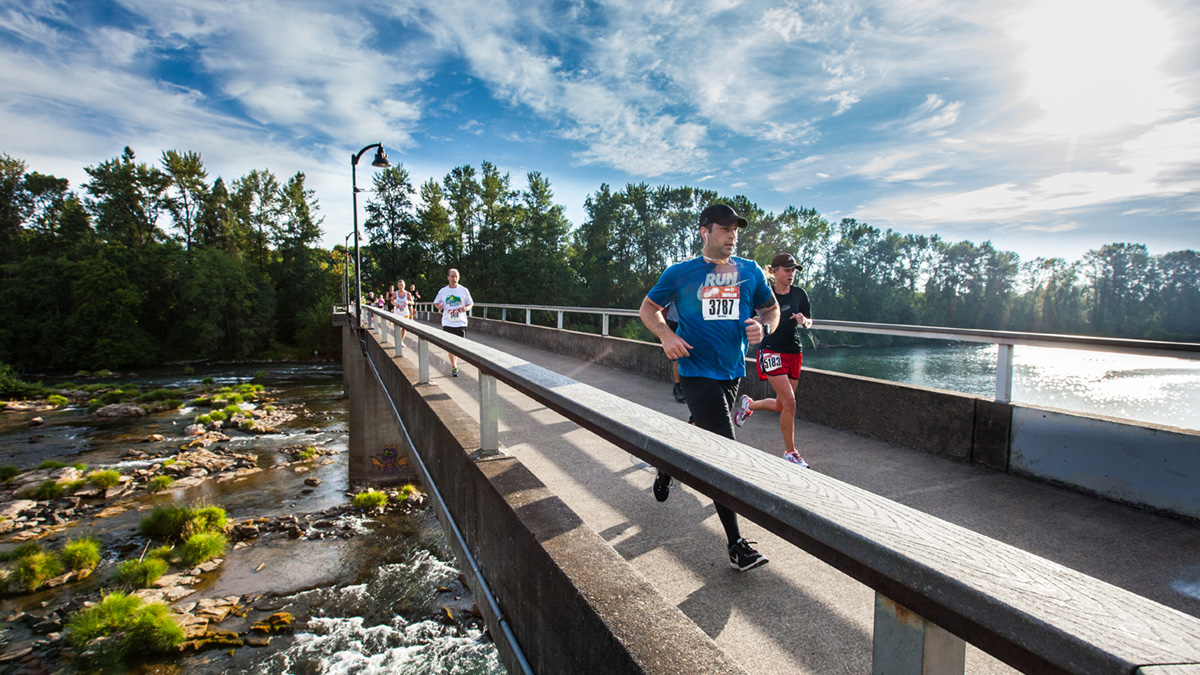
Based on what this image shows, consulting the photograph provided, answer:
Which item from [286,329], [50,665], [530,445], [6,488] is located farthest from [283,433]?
[286,329]

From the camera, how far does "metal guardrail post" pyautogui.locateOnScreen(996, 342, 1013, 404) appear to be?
15.8ft

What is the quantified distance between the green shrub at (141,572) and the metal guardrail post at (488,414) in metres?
13.2

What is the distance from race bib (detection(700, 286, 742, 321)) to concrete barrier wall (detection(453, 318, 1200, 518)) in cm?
284

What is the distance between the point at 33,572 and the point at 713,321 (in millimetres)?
16159

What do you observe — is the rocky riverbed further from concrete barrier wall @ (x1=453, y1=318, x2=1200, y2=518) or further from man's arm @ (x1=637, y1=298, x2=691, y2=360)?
man's arm @ (x1=637, y1=298, x2=691, y2=360)

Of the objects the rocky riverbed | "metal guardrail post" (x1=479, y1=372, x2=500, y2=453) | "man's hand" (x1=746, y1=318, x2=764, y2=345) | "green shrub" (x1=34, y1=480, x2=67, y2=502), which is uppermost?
"man's hand" (x1=746, y1=318, x2=764, y2=345)

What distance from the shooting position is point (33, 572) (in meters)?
12.5

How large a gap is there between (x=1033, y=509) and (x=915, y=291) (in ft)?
362

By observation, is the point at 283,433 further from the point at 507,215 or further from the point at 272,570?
the point at 507,215

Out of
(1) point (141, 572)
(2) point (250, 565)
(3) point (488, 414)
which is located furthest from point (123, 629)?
(3) point (488, 414)

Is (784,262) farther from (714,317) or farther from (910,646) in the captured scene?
(910,646)

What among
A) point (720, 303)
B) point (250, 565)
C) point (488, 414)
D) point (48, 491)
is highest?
point (720, 303)

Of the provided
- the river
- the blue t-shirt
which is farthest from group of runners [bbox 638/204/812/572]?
the river

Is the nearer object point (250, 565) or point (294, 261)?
point (250, 565)
